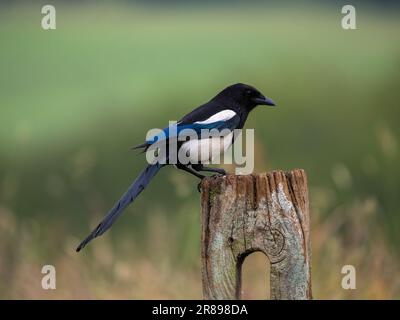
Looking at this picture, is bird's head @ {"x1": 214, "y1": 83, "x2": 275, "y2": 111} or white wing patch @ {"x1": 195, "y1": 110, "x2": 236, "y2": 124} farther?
bird's head @ {"x1": 214, "y1": 83, "x2": 275, "y2": 111}

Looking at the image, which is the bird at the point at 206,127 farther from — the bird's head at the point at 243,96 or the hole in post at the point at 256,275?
the hole in post at the point at 256,275

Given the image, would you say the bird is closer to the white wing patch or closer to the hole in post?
the white wing patch

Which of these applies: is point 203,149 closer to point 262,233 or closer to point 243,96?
point 243,96

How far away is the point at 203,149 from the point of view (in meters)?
5.80

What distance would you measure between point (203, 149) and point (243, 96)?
21.7 inches

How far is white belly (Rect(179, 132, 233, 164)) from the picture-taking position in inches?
227

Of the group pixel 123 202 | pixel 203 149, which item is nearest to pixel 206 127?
pixel 203 149

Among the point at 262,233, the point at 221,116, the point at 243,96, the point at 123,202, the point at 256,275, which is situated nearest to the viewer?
the point at 262,233

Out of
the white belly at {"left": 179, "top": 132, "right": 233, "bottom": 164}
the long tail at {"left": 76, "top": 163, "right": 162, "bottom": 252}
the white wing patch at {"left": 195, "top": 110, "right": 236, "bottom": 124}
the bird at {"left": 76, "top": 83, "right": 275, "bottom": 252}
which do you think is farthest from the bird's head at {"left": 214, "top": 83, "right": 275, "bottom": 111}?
the long tail at {"left": 76, "top": 163, "right": 162, "bottom": 252}

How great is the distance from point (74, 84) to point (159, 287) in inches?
Answer: 168

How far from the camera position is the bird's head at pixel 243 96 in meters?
6.13

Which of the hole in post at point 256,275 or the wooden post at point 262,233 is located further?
the hole in post at point 256,275

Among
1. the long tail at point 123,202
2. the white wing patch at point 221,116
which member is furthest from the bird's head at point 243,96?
the long tail at point 123,202

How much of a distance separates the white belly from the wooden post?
3.73 feet
